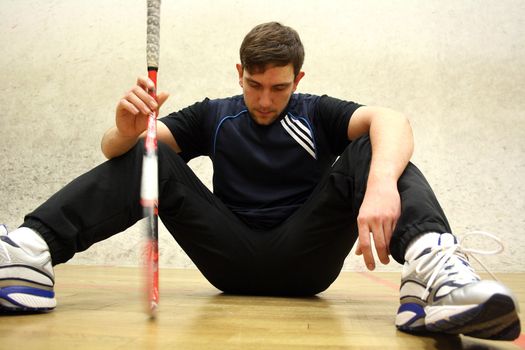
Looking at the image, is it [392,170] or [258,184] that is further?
[258,184]

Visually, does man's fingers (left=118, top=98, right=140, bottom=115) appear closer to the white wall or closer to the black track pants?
the black track pants

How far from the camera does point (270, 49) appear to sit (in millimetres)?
1274

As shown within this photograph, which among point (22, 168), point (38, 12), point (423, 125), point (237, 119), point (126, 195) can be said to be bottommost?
point (22, 168)

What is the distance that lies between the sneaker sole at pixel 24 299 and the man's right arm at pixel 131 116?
1.03 ft

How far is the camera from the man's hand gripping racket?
0.90m

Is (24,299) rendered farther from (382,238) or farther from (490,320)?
(490,320)

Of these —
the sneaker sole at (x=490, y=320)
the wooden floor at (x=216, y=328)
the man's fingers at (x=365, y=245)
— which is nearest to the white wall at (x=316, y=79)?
the wooden floor at (x=216, y=328)

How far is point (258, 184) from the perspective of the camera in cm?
132

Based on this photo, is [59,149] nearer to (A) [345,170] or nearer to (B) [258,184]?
(B) [258,184]

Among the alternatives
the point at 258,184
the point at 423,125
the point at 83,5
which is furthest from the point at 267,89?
the point at 83,5

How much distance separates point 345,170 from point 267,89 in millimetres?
345

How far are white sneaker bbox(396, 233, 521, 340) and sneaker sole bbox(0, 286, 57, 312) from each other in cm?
63

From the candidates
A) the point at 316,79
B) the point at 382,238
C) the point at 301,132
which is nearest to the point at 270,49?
the point at 301,132

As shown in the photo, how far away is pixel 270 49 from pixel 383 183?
53 cm
